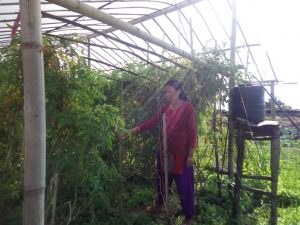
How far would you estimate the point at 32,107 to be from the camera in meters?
1.70

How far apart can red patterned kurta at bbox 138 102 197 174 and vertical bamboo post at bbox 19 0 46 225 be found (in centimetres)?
210

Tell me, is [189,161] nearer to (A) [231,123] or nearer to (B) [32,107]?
(A) [231,123]

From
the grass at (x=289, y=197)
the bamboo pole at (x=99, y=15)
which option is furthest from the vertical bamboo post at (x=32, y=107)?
the grass at (x=289, y=197)

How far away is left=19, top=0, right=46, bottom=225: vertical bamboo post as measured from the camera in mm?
1693

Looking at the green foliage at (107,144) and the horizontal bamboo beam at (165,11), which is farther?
the horizontal bamboo beam at (165,11)

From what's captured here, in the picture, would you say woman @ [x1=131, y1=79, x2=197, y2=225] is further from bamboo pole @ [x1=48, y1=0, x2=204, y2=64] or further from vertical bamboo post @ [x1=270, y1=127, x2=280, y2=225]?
vertical bamboo post @ [x1=270, y1=127, x2=280, y2=225]

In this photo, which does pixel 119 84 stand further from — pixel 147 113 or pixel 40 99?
pixel 40 99

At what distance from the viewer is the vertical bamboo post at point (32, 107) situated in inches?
66.7

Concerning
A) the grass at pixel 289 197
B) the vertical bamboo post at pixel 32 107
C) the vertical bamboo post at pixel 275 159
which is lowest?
the grass at pixel 289 197

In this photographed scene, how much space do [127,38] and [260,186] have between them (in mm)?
4288

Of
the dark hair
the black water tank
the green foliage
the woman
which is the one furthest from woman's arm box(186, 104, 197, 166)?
the black water tank

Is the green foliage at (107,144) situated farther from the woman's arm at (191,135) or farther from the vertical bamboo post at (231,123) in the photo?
the woman's arm at (191,135)

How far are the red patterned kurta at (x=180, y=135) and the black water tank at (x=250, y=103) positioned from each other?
88 centimetres

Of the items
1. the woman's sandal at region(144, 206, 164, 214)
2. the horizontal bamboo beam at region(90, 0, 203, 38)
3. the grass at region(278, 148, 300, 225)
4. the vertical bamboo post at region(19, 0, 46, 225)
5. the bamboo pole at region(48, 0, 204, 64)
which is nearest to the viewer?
the vertical bamboo post at region(19, 0, 46, 225)
